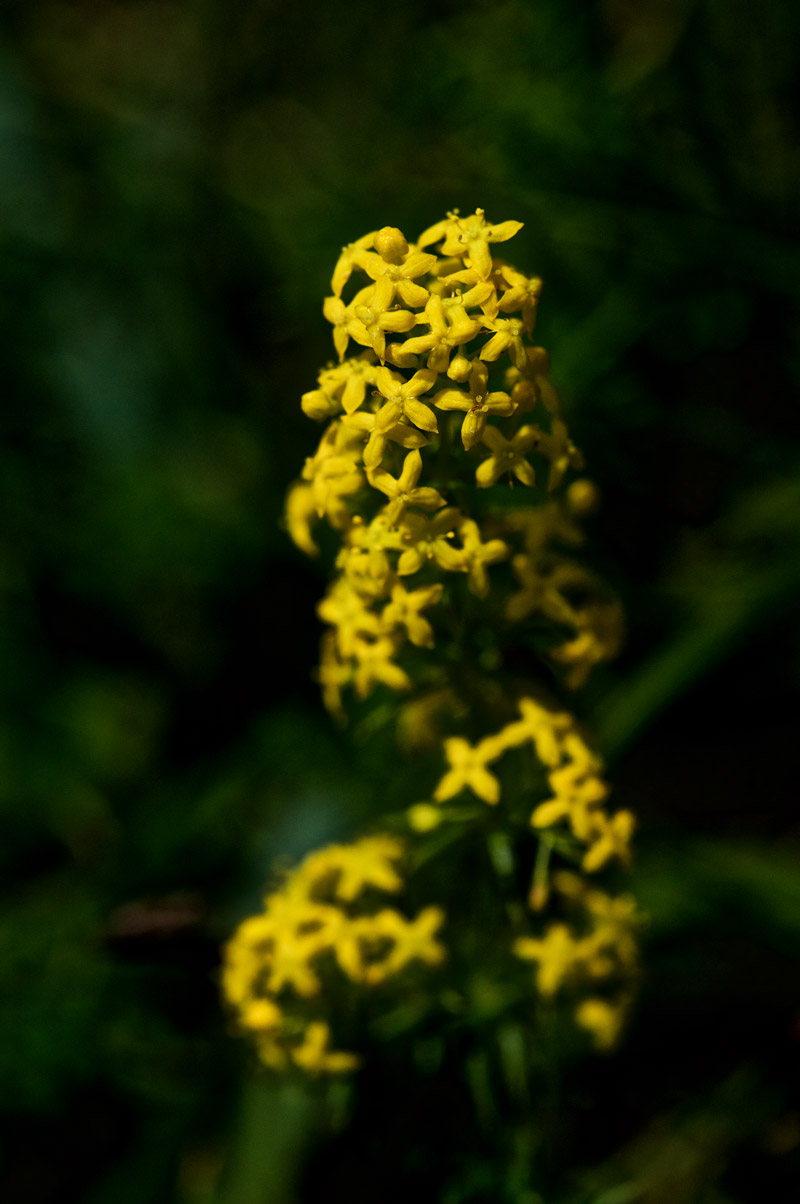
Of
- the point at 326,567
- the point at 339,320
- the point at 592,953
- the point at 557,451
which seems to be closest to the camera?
the point at 339,320

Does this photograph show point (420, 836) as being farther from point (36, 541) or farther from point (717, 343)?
point (36, 541)

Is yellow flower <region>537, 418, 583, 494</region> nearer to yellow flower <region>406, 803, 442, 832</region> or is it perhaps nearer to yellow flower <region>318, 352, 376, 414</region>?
yellow flower <region>318, 352, 376, 414</region>

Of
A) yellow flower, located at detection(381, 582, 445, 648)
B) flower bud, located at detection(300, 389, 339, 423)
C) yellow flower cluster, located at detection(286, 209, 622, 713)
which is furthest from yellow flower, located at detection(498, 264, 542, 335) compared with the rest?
yellow flower, located at detection(381, 582, 445, 648)

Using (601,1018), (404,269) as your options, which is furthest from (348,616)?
(601,1018)

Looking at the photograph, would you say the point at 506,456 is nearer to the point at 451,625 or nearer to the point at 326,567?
the point at 451,625

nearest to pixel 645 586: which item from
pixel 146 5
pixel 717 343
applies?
pixel 717 343

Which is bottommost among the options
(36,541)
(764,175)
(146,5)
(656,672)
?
(656,672)
